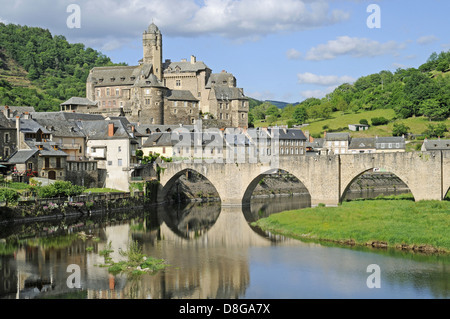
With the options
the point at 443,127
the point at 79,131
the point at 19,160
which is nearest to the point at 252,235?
the point at 19,160

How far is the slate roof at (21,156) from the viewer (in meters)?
55.8

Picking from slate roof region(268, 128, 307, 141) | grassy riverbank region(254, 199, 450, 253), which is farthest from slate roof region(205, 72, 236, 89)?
grassy riverbank region(254, 199, 450, 253)

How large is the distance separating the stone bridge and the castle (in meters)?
30.2

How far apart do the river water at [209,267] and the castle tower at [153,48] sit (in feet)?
192

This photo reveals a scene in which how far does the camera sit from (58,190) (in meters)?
51.1

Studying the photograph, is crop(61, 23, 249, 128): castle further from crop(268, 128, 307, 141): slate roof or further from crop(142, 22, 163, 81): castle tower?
crop(268, 128, 307, 141): slate roof

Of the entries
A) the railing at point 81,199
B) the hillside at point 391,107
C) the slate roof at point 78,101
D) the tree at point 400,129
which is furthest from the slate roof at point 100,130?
the hillside at point 391,107

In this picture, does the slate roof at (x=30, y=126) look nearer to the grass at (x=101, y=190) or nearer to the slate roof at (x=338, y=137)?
the grass at (x=101, y=190)

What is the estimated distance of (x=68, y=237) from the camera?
135ft

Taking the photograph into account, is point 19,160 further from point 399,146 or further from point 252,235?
point 399,146

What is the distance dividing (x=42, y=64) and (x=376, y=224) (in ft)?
504

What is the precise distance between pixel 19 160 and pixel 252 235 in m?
25.5

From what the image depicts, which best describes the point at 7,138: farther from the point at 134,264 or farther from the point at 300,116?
the point at 300,116

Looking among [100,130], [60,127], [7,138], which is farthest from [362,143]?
[7,138]
